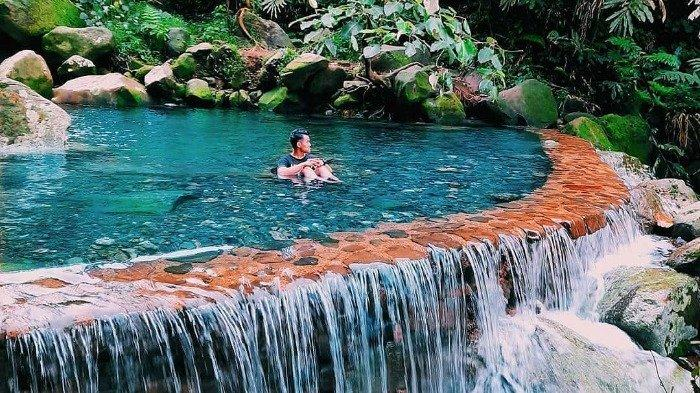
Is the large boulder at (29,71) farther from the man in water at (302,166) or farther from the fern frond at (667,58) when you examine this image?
the fern frond at (667,58)

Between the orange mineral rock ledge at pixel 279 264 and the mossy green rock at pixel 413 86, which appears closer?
the orange mineral rock ledge at pixel 279 264

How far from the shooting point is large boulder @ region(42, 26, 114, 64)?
13.5 meters

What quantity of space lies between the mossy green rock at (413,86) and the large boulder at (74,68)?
253 inches

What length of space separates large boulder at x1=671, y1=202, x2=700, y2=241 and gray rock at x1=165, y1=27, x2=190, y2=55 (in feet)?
38.5

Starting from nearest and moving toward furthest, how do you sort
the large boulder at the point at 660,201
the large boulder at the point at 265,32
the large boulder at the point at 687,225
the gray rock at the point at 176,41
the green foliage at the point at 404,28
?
the green foliage at the point at 404,28, the large boulder at the point at 687,225, the large boulder at the point at 660,201, the gray rock at the point at 176,41, the large boulder at the point at 265,32

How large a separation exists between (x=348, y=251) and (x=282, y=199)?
1778mm

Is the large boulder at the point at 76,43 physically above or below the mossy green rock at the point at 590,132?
above

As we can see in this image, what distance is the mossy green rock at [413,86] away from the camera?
12.1 metres

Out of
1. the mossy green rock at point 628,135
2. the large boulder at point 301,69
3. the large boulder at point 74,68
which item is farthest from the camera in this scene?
the large boulder at point 74,68

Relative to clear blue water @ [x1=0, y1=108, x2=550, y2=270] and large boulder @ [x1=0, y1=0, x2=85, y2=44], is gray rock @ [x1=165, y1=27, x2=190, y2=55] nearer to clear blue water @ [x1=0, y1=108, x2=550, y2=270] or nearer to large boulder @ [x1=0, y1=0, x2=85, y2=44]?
large boulder @ [x1=0, y1=0, x2=85, y2=44]

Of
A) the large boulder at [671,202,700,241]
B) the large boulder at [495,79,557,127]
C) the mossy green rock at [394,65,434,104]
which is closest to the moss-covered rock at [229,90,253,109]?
the mossy green rock at [394,65,434,104]

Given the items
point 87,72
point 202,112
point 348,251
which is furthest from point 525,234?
point 87,72

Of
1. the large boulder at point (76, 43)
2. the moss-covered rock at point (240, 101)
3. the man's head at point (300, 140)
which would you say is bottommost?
the man's head at point (300, 140)

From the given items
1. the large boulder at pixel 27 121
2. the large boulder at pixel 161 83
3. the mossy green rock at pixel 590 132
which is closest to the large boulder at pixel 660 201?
the mossy green rock at pixel 590 132
